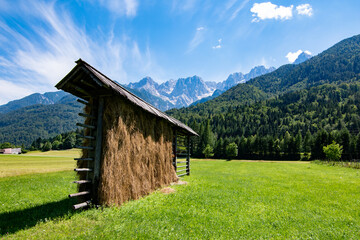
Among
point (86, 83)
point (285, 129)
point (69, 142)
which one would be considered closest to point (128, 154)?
point (86, 83)

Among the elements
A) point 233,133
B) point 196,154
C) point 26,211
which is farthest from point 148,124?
point 233,133

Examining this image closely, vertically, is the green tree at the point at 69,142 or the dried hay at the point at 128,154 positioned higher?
the green tree at the point at 69,142

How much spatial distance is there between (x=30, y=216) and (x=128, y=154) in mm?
4088

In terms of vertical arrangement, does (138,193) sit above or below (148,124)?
below

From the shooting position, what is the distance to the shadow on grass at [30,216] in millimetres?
5694

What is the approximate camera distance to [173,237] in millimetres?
5254

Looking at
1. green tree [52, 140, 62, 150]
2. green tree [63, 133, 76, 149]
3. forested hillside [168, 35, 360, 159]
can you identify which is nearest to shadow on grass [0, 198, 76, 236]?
forested hillside [168, 35, 360, 159]

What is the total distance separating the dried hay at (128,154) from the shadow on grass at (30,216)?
1662mm

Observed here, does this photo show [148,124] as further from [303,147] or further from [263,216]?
[303,147]

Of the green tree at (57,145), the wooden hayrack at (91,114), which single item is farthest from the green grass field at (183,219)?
the green tree at (57,145)

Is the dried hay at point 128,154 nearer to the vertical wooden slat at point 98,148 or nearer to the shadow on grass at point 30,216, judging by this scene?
the vertical wooden slat at point 98,148

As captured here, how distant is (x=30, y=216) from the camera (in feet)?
21.5

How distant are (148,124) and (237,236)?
7.16 meters

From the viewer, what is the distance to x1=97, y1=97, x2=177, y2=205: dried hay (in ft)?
24.7
